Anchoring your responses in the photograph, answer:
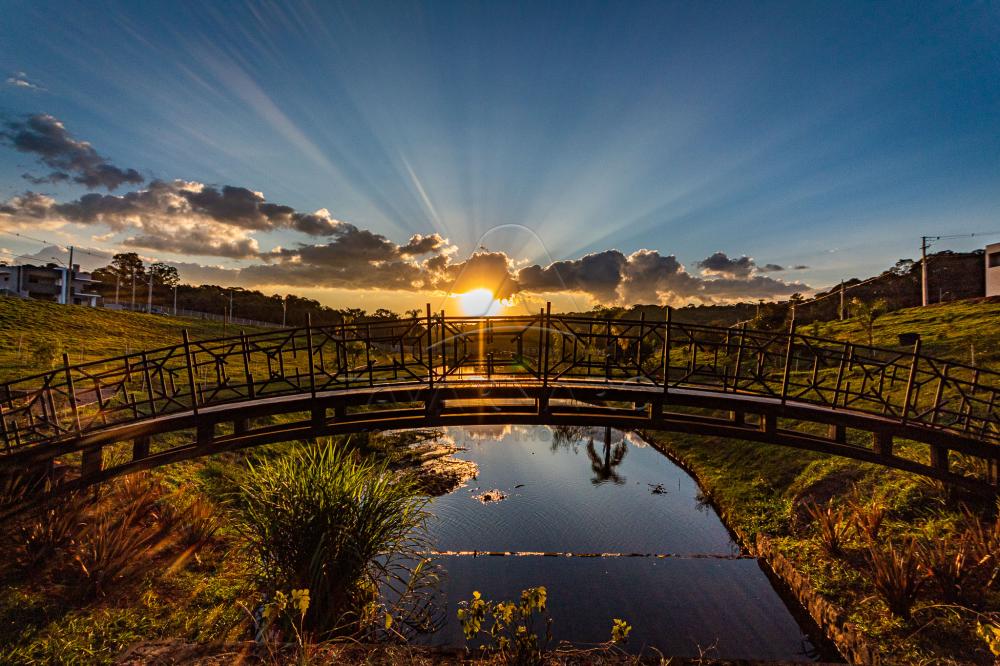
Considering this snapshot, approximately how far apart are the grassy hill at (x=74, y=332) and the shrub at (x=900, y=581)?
3191 cm

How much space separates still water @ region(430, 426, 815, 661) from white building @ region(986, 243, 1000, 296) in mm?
49142

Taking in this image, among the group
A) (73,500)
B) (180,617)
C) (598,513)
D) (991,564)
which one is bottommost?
(598,513)

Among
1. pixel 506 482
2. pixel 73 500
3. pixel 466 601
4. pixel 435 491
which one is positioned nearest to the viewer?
pixel 73 500

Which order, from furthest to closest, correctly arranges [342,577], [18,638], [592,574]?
[592,574] < [342,577] < [18,638]

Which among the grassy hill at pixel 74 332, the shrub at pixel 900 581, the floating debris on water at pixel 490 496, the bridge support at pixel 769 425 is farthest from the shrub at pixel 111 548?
the grassy hill at pixel 74 332

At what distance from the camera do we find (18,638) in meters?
6.93

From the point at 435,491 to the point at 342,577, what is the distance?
9.29 metres

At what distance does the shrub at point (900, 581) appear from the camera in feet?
27.7

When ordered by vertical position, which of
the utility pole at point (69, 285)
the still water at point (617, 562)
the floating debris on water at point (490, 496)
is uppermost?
the utility pole at point (69, 285)

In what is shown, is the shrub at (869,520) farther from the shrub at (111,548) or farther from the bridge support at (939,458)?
the shrub at (111,548)

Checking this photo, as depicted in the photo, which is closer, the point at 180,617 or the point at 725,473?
the point at 180,617

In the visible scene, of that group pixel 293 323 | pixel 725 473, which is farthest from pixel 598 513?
pixel 293 323

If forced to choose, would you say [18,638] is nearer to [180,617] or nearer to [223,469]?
[180,617]

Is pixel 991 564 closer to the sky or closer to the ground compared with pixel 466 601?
closer to the sky
